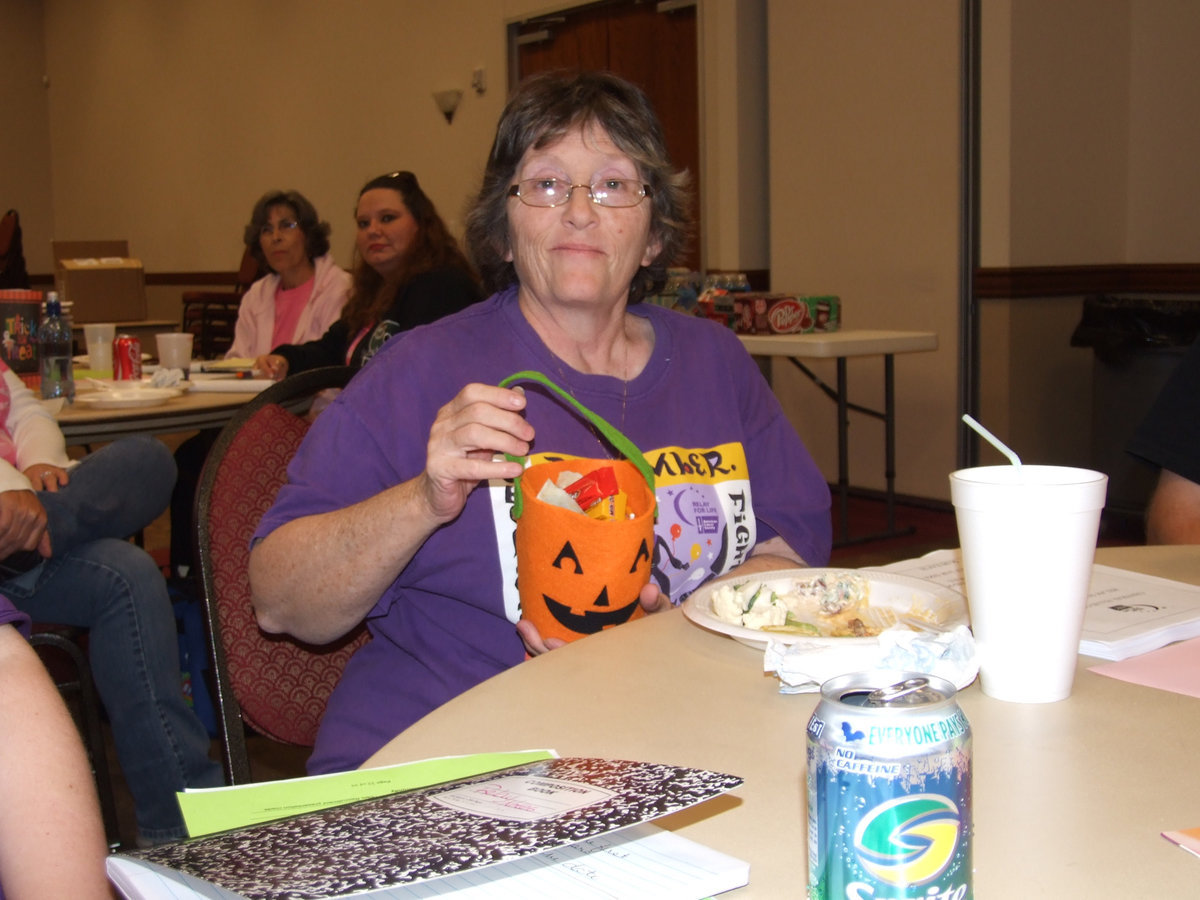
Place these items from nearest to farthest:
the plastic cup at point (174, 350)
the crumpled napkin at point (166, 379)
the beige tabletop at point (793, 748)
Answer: the beige tabletop at point (793, 748), the crumpled napkin at point (166, 379), the plastic cup at point (174, 350)

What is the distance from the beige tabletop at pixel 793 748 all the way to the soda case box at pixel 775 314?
357cm

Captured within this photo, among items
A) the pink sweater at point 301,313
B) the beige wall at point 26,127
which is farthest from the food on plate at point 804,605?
the beige wall at point 26,127

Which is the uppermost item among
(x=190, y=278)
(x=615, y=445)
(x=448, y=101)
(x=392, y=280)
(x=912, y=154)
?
(x=448, y=101)

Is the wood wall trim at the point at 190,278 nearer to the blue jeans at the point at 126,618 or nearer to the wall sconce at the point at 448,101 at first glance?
the wall sconce at the point at 448,101

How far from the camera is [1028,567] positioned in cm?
84

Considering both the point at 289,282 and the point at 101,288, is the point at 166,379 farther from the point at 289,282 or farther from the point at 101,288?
the point at 101,288

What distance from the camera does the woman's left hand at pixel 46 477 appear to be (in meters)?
2.26

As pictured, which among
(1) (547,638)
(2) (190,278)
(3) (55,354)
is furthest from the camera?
(2) (190,278)

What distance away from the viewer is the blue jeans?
2207mm

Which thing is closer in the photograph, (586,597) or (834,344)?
(586,597)

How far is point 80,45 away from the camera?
11398mm

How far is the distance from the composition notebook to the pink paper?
1.56 feet

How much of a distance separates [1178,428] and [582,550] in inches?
38.7

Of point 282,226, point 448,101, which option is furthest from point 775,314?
point 448,101
